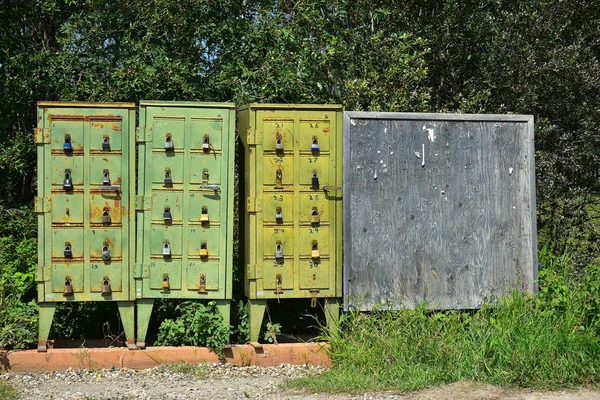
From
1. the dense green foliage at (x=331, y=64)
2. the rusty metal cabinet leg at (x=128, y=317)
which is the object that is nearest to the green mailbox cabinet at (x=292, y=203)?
the rusty metal cabinet leg at (x=128, y=317)

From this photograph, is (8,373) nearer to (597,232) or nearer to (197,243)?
(197,243)

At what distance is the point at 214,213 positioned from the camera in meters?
7.16

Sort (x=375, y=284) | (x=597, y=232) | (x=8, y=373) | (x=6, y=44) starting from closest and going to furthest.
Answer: (x=8, y=373) → (x=375, y=284) → (x=6, y=44) → (x=597, y=232)

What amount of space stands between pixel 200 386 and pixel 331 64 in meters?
4.67

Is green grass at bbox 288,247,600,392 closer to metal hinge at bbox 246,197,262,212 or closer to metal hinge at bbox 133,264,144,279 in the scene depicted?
metal hinge at bbox 246,197,262,212

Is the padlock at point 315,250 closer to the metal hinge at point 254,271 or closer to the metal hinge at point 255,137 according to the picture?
the metal hinge at point 254,271

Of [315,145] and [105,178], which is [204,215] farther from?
[315,145]

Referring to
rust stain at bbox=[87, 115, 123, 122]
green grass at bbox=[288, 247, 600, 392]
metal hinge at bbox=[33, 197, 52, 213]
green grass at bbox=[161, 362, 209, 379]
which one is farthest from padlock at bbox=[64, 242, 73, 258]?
green grass at bbox=[288, 247, 600, 392]

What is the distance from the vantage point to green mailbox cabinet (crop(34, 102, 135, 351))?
700 centimetres

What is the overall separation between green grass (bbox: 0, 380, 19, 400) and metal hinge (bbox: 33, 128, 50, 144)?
82.9 inches

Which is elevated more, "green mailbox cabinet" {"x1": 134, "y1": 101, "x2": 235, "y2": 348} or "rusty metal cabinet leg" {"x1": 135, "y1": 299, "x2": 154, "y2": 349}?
"green mailbox cabinet" {"x1": 134, "y1": 101, "x2": 235, "y2": 348}

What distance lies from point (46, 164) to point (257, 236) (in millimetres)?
1991

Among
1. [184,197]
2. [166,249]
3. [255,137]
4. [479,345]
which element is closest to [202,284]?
[166,249]

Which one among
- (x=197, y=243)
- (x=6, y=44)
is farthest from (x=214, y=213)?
(x=6, y=44)
